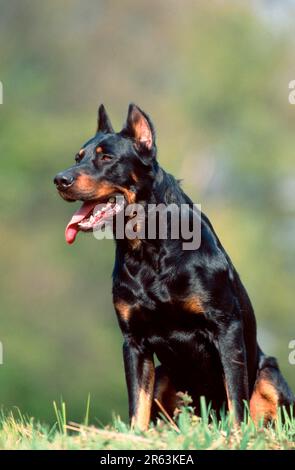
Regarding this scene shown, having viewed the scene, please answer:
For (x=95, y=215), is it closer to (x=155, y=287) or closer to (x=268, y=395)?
(x=155, y=287)

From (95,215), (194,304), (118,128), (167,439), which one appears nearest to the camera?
(167,439)

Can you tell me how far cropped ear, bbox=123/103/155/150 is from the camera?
601 centimetres

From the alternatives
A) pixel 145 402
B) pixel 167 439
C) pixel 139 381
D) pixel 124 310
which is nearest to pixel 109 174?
pixel 124 310

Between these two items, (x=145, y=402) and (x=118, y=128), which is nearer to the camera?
(x=145, y=402)

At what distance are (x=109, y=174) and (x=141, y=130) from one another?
400 mm

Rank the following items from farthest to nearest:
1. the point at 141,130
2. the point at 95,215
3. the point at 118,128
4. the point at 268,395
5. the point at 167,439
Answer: the point at 118,128 → the point at 268,395 → the point at 141,130 → the point at 95,215 → the point at 167,439

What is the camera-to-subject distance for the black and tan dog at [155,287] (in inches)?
227

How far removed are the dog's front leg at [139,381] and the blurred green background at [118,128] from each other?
1434cm

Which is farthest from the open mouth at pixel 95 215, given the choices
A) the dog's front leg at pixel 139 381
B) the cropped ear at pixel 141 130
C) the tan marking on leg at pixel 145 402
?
the tan marking on leg at pixel 145 402

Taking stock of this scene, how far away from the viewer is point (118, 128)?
70.7ft

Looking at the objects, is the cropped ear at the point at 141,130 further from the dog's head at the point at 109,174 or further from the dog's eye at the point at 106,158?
the dog's eye at the point at 106,158

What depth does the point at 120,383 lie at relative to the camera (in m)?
21.1

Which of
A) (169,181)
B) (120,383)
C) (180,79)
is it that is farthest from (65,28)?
(169,181)
